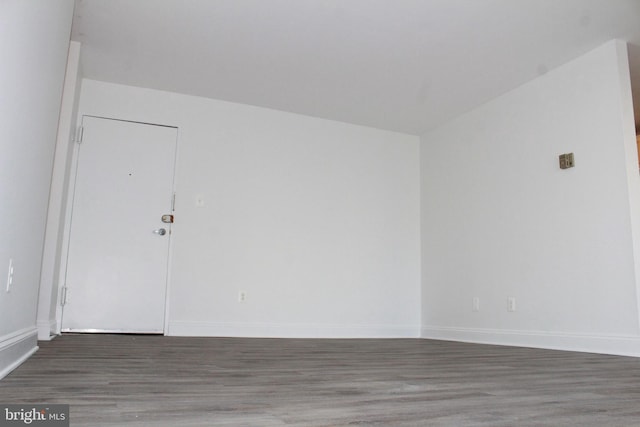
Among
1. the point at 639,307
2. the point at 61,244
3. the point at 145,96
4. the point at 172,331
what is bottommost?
the point at 172,331

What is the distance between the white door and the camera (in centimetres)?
418

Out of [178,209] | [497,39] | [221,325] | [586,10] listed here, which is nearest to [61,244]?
[178,209]

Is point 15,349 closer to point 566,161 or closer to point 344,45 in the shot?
point 344,45

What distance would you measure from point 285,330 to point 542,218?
97.2 inches

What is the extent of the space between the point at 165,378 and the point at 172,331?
2.54 meters

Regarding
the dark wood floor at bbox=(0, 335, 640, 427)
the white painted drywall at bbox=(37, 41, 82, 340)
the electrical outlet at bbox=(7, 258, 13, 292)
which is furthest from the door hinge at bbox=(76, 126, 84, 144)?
the electrical outlet at bbox=(7, 258, 13, 292)

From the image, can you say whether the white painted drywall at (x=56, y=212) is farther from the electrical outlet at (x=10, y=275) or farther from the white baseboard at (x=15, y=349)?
the electrical outlet at (x=10, y=275)

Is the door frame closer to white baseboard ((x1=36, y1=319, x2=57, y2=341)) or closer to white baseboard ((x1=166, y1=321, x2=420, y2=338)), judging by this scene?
white baseboard ((x1=166, y1=321, x2=420, y2=338))

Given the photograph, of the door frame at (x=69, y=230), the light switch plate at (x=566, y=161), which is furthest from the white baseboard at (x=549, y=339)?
the door frame at (x=69, y=230)

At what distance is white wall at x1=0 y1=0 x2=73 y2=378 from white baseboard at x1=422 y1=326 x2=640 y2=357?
3462mm

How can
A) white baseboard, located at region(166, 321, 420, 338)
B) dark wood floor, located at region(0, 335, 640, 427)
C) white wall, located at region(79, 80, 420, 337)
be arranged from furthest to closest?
white wall, located at region(79, 80, 420, 337) < white baseboard, located at region(166, 321, 420, 338) < dark wood floor, located at region(0, 335, 640, 427)

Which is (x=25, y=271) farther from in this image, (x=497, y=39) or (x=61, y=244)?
(x=497, y=39)

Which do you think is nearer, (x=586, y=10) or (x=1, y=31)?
(x=1, y=31)

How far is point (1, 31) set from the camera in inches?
57.5
